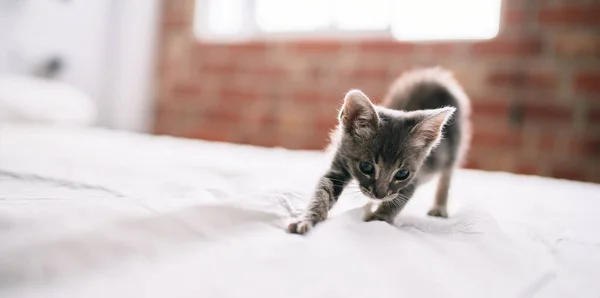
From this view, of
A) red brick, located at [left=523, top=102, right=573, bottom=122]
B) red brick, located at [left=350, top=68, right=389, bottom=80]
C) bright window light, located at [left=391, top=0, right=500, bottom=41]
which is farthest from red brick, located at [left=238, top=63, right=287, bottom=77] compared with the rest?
red brick, located at [left=523, top=102, right=573, bottom=122]

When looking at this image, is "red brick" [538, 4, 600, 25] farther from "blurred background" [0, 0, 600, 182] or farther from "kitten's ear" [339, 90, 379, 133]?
"kitten's ear" [339, 90, 379, 133]

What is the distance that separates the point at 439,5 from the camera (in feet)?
8.82

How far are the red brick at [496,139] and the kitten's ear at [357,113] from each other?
1.74 metres

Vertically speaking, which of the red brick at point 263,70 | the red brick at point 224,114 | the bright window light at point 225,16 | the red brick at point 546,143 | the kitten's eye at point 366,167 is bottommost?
the red brick at point 224,114

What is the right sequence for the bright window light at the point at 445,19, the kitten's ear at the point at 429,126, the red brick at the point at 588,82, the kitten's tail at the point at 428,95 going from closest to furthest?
the kitten's ear at the point at 429,126 < the kitten's tail at the point at 428,95 < the red brick at the point at 588,82 < the bright window light at the point at 445,19

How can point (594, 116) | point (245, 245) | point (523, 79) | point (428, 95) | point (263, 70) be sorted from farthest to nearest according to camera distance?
point (263, 70), point (523, 79), point (594, 116), point (428, 95), point (245, 245)

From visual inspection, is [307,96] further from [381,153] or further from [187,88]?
[381,153]

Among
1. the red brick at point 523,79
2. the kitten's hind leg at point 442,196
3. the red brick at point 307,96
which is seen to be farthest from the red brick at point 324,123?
the kitten's hind leg at point 442,196

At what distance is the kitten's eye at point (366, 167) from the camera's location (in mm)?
1029

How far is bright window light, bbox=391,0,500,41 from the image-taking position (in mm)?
2572

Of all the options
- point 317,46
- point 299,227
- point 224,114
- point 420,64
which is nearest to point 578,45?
point 420,64

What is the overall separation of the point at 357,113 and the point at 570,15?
1952 mm

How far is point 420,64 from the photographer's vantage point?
2.63 meters

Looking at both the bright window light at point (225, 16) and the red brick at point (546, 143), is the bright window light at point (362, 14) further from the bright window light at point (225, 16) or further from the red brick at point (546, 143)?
the red brick at point (546, 143)
